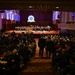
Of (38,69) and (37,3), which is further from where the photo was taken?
(37,3)

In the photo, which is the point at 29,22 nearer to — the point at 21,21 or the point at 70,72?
the point at 21,21

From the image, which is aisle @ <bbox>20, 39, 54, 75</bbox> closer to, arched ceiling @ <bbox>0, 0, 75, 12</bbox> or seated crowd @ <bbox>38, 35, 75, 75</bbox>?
seated crowd @ <bbox>38, 35, 75, 75</bbox>

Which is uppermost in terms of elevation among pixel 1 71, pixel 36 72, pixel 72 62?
pixel 72 62

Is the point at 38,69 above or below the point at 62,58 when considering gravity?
below

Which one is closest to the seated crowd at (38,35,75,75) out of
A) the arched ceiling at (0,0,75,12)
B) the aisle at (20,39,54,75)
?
the aisle at (20,39,54,75)

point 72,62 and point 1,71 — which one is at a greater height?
point 72,62

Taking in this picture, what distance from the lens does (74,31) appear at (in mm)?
27797

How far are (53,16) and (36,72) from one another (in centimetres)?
3588

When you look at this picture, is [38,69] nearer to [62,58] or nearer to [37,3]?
[62,58]

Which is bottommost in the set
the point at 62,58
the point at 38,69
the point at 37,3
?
the point at 38,69

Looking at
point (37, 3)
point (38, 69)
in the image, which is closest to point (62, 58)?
point (38, 69)

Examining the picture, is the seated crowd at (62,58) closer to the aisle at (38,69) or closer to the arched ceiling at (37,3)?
the aisle at (38,69)

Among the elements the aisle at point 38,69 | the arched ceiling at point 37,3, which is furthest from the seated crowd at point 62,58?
the arched ceiling at point 37,3

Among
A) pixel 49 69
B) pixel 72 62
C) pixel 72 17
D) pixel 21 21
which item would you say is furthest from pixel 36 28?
pixel 72 62
